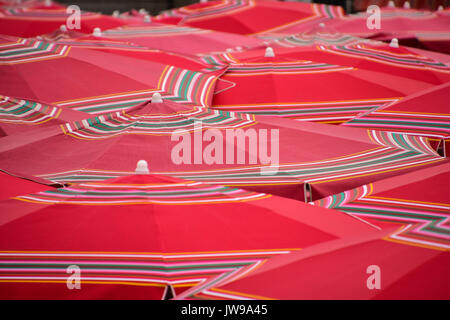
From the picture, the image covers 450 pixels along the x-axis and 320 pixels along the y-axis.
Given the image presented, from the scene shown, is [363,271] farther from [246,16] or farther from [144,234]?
[246,16]

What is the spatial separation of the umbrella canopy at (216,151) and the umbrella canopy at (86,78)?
0.77 metres

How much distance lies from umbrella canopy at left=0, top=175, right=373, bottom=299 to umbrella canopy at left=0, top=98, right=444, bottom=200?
53 centimetres

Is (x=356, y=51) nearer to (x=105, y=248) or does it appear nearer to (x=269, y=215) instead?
(x=269, y=215)

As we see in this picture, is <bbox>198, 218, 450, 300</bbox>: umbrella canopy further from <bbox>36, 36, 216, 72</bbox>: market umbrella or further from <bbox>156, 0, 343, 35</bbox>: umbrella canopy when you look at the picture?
<bbox>156, 0, 343, 35</bbox>: umbrella canopy

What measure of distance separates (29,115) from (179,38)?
310 cm

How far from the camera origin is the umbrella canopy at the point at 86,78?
4.50m

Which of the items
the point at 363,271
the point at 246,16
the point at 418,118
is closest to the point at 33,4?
the point at 246,16

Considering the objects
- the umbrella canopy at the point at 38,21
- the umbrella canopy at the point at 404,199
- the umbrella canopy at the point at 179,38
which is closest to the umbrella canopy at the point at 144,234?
the umbrella canopy at the point at 404,199

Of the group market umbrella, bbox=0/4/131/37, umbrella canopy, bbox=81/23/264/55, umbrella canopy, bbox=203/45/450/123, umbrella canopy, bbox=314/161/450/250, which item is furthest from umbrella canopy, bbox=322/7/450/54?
umbrella canopy, bbox=314/161/450/250

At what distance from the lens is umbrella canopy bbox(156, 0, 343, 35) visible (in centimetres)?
850

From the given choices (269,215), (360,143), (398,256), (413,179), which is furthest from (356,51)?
(398,256)

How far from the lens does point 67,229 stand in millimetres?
2443
